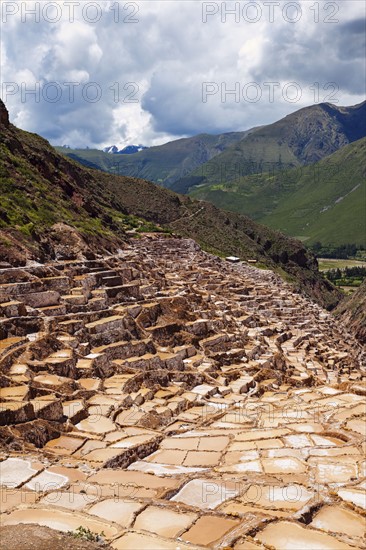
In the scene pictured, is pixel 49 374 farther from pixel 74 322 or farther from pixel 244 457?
pixel 244 457

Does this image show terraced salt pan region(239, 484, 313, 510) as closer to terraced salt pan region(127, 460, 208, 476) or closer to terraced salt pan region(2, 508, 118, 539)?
terraced salt pan region(127, 460, 208, 476)

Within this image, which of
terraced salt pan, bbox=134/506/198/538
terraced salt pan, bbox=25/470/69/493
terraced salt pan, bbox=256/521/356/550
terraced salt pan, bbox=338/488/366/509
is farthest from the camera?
terraced salt pan, bbox=25/470/69/493

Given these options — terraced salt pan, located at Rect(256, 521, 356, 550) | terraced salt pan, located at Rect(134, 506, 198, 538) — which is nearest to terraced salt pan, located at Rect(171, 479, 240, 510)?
terraced salt pan, located at Rect(134, 506, 198, 538)

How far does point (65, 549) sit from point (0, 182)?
41.3 meters

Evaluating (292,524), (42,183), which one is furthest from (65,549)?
(42,183)

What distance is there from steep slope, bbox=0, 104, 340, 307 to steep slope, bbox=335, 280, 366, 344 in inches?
309

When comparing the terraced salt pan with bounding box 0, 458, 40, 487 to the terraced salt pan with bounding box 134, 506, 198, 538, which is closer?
the terraced salt pan with bounding box 134, 506, 198, 538

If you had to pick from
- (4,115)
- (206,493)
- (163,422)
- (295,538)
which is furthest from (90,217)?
(295,538)

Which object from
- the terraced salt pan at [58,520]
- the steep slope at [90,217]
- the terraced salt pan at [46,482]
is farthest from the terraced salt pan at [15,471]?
the steep slope at [90,217]

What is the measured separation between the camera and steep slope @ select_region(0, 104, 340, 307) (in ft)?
129

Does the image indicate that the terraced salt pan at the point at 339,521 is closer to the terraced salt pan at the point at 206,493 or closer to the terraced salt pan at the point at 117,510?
the terraced salt pan at the point at 206,493

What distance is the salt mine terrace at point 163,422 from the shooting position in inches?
448

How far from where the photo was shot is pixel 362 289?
4058 inches

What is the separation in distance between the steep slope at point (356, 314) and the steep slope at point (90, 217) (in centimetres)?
784
